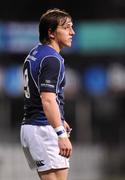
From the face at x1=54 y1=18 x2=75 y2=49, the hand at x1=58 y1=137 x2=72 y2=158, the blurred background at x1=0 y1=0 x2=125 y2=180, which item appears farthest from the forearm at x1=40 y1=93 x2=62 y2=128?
the blurred background at x1=0 y1=0 x2=125 y2=180

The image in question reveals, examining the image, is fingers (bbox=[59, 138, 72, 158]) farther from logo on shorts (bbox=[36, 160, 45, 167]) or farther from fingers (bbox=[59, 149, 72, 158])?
logo on shorts (bbox=[36, 160, 45, 167])

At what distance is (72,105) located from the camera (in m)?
22.1

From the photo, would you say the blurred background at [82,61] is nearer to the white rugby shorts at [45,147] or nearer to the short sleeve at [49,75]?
the white rugby shorts at [45,147]

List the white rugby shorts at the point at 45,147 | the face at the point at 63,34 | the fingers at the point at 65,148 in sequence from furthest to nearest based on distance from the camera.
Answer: the face at the point at 63,34, the white rugby shorts at the point at 45,147, the fingers at the point at 65,148

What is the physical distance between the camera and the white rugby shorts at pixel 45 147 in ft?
20.5

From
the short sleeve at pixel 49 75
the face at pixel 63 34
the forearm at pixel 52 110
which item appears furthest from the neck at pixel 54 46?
the forearm at pixel 52 110

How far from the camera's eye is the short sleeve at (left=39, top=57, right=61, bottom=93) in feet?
20.2

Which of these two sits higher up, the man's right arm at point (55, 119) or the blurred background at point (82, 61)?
the man's right arm at point (55, 119)

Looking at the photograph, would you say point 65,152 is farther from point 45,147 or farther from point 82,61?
point 82,61

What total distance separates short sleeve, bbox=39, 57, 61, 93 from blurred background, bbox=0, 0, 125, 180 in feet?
46.1

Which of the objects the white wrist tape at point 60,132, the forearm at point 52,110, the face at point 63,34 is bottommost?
the white wrist tape at point 60,132

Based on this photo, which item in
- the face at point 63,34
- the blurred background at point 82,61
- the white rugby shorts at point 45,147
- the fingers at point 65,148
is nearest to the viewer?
the fingers at point 65,148

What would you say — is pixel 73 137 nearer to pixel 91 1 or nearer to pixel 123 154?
pixel 123 154

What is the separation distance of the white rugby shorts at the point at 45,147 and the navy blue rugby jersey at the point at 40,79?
55 millimetres
